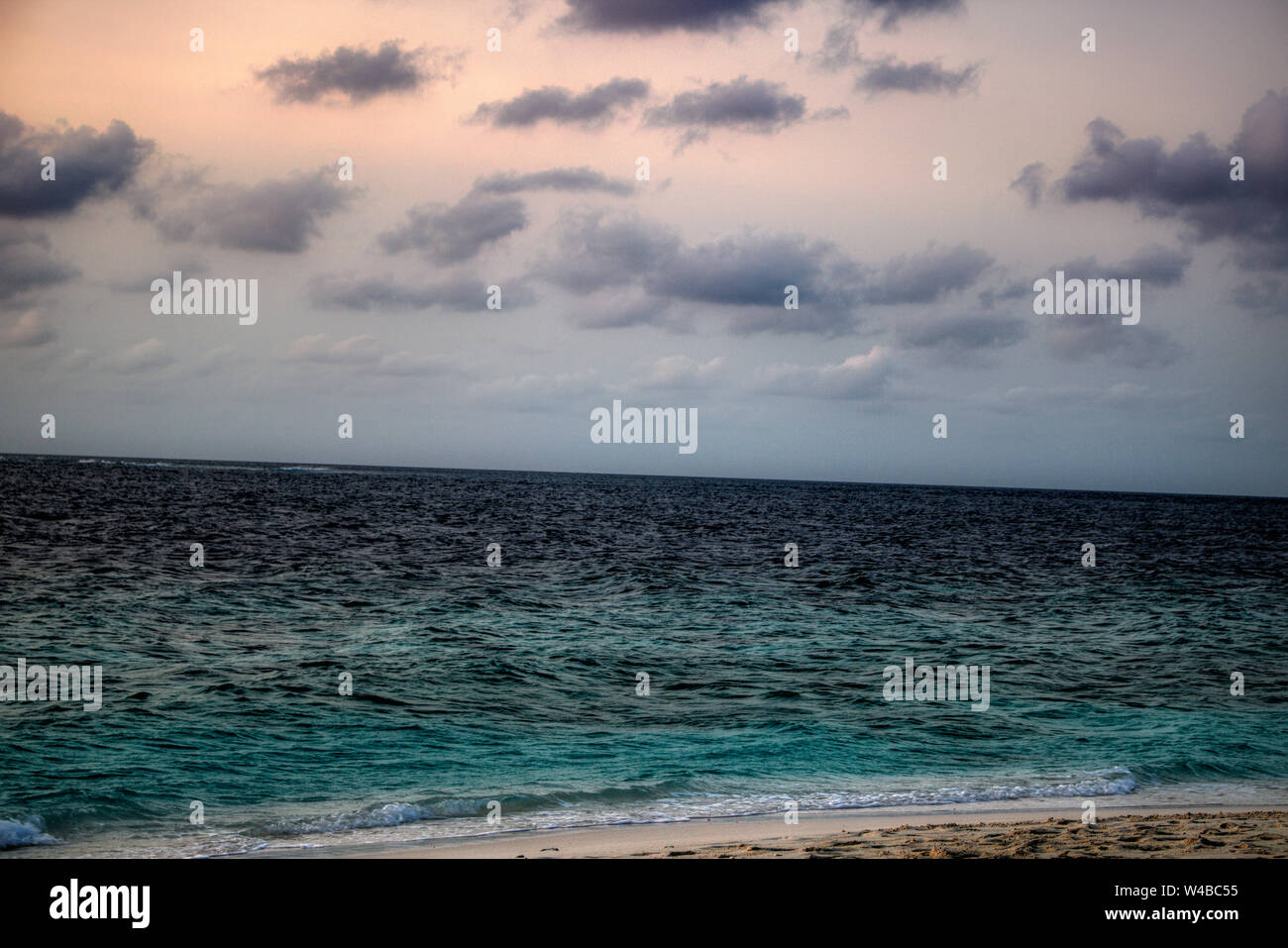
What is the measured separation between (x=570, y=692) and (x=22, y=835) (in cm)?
921

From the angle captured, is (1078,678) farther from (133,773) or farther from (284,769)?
(133,773)

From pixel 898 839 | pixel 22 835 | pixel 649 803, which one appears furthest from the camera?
pixel 649 803

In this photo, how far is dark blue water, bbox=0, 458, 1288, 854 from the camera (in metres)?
11.3

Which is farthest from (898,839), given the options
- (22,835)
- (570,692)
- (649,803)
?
(22,835)

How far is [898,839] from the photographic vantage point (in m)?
9.21

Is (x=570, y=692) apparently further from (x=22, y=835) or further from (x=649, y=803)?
(x=22, y=835)

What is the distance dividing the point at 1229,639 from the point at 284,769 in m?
25.0

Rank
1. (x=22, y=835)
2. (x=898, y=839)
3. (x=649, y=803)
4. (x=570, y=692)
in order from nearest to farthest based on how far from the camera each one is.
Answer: (x=898, y=839) < (x=22, y=835) < (x=649, y=803) < (x=570, y=692)

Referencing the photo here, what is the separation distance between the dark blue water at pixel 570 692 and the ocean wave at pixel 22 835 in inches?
1.1

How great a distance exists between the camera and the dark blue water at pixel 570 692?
11289 millimetres

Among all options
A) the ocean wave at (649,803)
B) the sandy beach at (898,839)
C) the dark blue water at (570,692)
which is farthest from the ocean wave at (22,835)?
the sandy beach at (898,839)

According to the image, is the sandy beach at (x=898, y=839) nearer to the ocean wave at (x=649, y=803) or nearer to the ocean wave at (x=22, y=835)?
the ocean wave at (x=649, y=803)

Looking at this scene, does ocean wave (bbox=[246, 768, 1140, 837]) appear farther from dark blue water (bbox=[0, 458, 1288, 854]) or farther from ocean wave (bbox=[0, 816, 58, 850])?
ocean wave (bbox=[0, 816, 58, 850])
